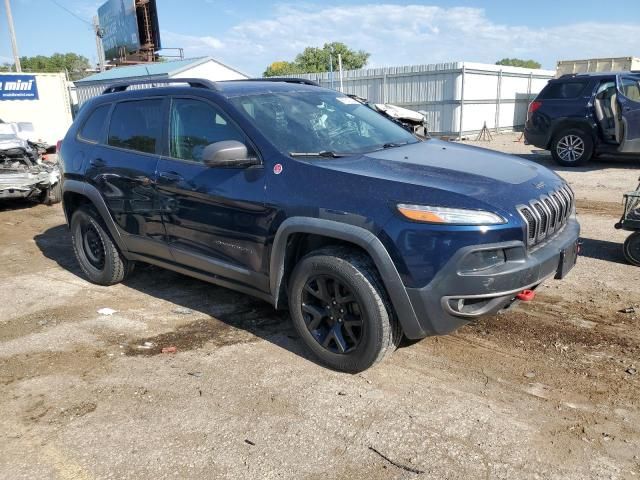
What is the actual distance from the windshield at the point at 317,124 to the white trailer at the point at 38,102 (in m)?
15.5

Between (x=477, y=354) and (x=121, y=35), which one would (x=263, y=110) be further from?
(x=121, y=35)

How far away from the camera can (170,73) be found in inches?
832

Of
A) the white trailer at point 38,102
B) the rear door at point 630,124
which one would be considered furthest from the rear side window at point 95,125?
the white trailer at point 38,102

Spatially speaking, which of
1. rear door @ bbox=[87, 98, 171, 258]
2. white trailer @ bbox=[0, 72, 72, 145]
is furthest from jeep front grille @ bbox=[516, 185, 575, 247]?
white trailer @ bbox=[0, 72, 72, 145]

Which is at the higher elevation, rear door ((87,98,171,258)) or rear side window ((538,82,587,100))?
rear side window ((538,82,587,100))

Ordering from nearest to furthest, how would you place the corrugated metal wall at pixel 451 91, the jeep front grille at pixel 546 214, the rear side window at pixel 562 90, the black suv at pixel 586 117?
1. the jeep front grille at pixel 546 214
2. the black suv at pixel 586 117
3. the rear side window at pixel 562 90
4. the corrugated metal wall at pixel 451 91

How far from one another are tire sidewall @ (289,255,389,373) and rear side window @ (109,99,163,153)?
183 cm

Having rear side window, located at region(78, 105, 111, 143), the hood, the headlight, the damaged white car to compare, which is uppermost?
rear side window, located at region(78, 105, 111, 143)

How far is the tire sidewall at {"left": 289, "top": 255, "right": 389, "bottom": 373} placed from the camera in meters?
3.07

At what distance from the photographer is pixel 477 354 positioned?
3562 mm

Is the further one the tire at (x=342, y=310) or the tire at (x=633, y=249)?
the tire at (x=633, y=249)

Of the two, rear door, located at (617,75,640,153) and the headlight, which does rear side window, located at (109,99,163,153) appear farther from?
rear door, located at (617,75,640,153)

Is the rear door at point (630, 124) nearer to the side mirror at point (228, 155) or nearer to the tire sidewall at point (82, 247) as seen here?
the side mirror at point (228, 155)

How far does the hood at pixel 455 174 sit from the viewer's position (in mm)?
2906
